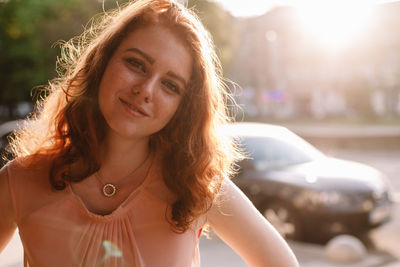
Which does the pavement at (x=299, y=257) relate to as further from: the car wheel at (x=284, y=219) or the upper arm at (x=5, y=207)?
the upper arm at (x=5, y=207)

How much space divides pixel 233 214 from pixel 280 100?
4817 centimetres

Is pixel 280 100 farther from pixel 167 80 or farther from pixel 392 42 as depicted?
pixel 167 80

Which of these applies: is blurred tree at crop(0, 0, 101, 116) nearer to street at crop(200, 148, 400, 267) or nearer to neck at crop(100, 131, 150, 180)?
street at crop(200, 148, 400, 267)

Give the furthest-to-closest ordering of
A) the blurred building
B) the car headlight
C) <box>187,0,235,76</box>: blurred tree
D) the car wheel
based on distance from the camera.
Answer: the blurred building → <box>187,0,235,76</box>: blurred tree → the car wheel → the car headlight

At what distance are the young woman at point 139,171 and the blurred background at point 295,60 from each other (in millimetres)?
18522

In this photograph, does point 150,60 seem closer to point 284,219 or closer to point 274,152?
point 284,219

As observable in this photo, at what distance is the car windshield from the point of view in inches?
280

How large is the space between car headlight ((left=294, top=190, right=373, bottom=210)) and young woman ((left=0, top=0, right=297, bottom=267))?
4.76 meters

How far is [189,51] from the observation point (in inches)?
72.7

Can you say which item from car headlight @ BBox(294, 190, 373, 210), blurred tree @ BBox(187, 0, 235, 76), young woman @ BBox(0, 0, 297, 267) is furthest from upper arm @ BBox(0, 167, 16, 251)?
blurred tree @ BBox(187, 0, 235, 76)

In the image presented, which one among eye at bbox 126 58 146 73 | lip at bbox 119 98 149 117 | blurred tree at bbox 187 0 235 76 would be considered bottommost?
blurred tree at bbox 187 0 235 76

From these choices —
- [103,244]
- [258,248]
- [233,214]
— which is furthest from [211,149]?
[103,244]

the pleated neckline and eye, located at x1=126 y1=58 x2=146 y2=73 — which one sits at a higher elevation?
eye, located at x1=126 y1=58 x2=146 y2=73

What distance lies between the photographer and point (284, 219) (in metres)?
6.81
